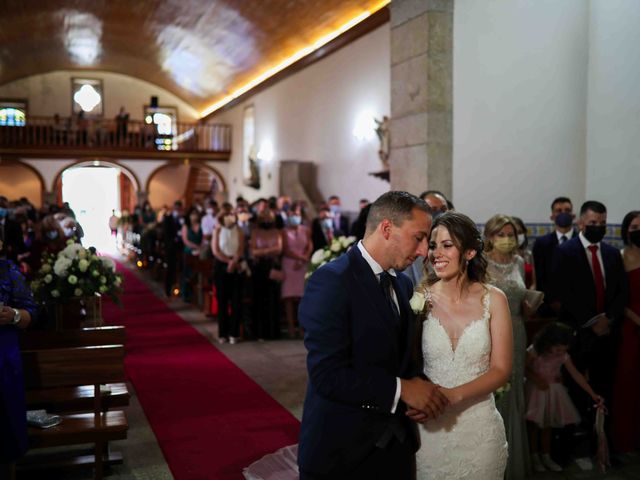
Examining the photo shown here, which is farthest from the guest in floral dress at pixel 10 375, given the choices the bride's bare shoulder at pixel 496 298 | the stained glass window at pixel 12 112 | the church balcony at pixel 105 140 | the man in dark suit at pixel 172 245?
the stained glass window at pixel 12 112

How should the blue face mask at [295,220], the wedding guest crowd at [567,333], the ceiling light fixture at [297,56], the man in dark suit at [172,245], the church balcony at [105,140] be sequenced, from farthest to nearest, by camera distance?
1. the church balcony at [105,140]
2. the ceiling light fixture at [297,56]
3. the man in dark suit at [172,245]
4. the blue face mask at [295,220]
5. the wedding guest crowd at [567,333]

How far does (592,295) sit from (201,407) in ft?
10.5

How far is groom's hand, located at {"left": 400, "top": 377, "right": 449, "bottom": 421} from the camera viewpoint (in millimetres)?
2258

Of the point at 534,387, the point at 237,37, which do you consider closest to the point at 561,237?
the point at 534,387

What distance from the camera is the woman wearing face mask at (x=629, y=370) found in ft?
16.5

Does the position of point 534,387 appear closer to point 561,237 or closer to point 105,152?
point 561,237

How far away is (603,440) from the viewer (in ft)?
15.5

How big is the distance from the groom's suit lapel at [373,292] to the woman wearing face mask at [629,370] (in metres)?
3.33

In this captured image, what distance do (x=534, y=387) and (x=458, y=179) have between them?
3.65 m

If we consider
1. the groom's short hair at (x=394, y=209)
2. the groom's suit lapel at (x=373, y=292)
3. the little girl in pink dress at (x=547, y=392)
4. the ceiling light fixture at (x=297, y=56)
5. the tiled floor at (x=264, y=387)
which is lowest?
the tiled floor at (x=264, y=387)

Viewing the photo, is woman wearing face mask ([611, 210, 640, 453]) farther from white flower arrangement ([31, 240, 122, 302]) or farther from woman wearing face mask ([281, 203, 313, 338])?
woman wearing face mask ([281, 203, 313, 338])

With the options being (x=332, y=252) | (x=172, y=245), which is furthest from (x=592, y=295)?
(x=172, y=245)

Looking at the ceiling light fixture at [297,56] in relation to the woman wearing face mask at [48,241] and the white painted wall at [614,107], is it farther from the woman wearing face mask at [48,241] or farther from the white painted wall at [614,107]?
the woman wearing face mask at [48,241]

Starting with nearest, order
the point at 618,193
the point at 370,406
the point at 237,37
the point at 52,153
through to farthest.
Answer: the point at 370,406, the point at 618,193, the point at 237,37, the point at 52,153
